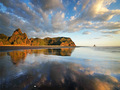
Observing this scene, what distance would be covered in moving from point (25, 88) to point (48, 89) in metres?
1.59

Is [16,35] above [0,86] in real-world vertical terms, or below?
above

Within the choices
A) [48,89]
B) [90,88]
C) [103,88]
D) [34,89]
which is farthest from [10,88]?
[103,88]

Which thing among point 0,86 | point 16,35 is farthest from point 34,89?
point 16,35

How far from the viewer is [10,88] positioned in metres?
3.58

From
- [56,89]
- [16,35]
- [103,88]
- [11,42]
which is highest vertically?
[16,35]

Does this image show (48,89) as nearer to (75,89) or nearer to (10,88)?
(75,89)

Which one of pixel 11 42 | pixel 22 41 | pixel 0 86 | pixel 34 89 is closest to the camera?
pixel 34 89

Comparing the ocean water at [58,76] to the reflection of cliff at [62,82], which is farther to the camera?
the ocean water at [58,76]

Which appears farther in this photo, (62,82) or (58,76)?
(58,76)

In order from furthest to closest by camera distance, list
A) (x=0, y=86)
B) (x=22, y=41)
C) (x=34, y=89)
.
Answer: (x=22, y=41)
(x=0, y=86)
(x=34, y=89)

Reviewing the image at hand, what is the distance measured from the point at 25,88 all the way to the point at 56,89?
2103mm

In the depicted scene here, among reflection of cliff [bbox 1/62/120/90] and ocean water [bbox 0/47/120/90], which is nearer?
reflection of cliff [bbox 1/62/120/90]

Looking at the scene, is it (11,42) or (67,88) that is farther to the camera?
(11,42)

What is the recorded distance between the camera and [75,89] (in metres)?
3.68
